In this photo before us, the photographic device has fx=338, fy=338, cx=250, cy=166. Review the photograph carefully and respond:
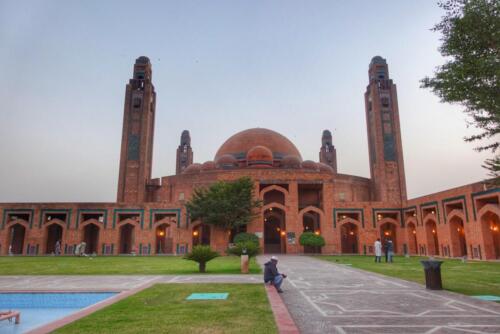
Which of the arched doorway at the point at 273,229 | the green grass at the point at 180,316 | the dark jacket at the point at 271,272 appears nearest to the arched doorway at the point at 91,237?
the arched doorway at the point at 273,229

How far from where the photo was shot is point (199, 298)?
7.14 m

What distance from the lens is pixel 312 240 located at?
27359mm

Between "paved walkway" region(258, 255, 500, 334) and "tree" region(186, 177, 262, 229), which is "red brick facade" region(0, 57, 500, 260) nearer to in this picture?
"tree" region(186, 177, 262, 229)

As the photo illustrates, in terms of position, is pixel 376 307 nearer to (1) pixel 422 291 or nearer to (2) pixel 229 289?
(1) pixel 422 291

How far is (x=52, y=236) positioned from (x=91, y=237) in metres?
3.45

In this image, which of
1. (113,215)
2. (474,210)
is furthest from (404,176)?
(113,215)

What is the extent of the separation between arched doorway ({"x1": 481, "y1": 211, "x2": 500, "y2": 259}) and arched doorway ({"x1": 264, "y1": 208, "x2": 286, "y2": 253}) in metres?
15.9

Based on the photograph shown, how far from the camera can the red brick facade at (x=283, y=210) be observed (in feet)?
79.9

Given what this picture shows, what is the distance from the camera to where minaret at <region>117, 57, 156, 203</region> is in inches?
1471

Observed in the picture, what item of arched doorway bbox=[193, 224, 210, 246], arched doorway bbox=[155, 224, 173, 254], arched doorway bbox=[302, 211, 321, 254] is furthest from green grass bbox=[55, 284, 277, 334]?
arched doorway bbox=[155, 224, 173, 254]

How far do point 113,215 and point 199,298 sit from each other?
85.9 ft

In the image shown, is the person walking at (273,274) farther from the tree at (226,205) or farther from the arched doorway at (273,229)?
the arched doorway at (273,229)

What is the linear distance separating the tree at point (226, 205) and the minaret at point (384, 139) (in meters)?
17.6

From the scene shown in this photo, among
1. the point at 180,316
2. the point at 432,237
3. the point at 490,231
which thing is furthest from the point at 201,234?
the point at 180,316
